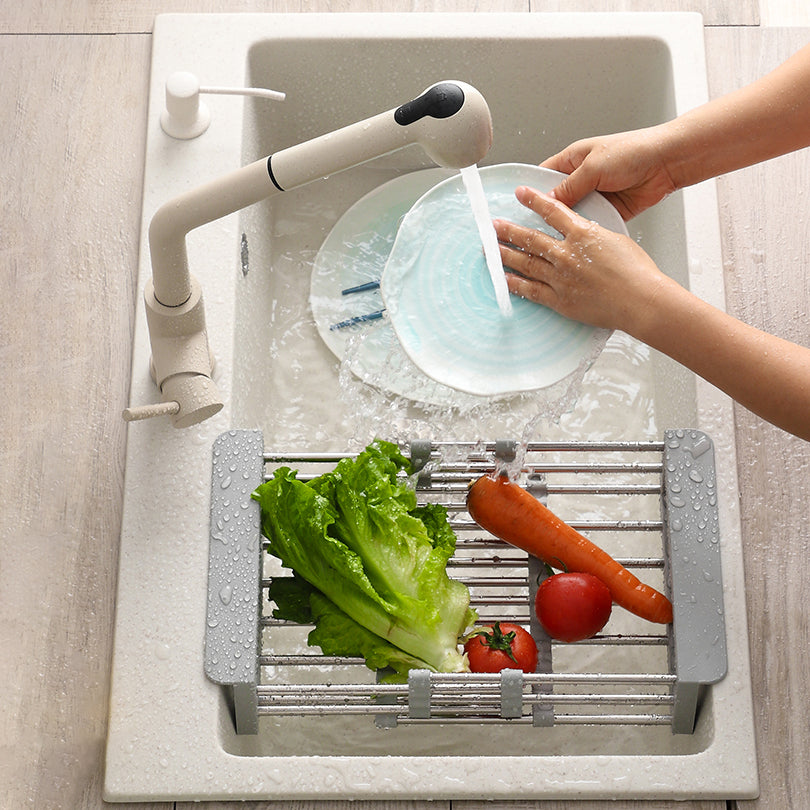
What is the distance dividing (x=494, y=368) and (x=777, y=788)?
483mm

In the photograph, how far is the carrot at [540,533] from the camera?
106 cm

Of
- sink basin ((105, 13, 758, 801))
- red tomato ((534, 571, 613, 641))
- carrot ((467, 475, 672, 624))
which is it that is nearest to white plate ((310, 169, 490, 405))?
sink basin ((105, 13, 758, 801))

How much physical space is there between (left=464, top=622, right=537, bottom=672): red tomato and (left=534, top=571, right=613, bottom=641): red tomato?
3 centimetres

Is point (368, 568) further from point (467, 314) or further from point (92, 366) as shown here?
point (92, 366)

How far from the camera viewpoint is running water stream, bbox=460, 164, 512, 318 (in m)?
0.96

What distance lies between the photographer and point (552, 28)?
49.8 inches

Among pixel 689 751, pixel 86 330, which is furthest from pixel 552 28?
pixel 689 751

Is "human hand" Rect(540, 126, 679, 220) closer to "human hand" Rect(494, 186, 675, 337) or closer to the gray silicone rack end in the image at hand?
"human hand" Rect(494, 186, 675, 337)

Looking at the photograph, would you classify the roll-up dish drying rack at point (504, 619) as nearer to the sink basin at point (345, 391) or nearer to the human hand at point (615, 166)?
the sink basin at point (345, 391)

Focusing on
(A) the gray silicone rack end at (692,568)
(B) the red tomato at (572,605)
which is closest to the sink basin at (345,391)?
(A) the gray silicone rack end at (692,568)

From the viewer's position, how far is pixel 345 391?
1.22 meters

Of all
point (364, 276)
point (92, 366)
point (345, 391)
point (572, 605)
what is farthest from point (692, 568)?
point (92, 366)

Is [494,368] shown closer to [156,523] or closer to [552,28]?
[156,523]

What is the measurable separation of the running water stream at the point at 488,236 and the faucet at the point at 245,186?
0.63 feet
